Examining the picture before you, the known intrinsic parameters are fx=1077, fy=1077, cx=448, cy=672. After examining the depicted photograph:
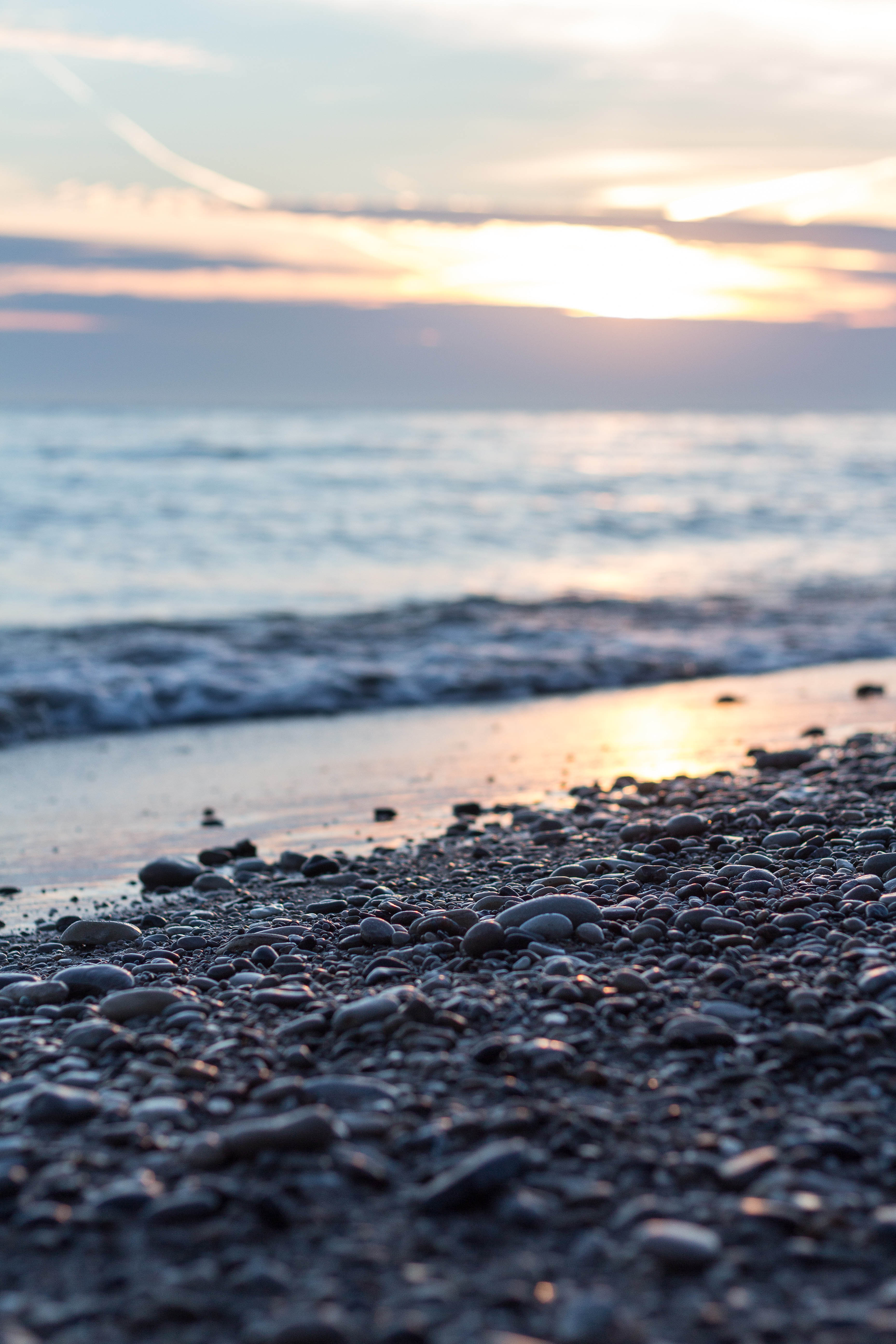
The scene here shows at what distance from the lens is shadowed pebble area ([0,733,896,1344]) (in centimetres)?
156

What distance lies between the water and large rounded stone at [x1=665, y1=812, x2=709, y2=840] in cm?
395

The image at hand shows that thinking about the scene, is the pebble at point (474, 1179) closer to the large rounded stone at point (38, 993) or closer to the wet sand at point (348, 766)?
the large rounded stone at point (38, 993)

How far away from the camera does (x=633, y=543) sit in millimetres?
18391

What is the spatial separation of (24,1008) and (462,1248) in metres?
1.60

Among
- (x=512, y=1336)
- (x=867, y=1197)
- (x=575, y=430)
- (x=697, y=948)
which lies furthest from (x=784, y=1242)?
(x=575, y=430)

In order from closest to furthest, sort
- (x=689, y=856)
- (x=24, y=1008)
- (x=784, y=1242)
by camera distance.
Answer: (x=784, y=1242) < (x=24, y=1008) < (x=689, y=856)

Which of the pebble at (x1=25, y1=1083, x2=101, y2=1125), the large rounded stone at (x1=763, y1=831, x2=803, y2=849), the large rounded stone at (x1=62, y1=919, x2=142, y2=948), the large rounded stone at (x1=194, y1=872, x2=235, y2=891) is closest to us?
the pebble at (x1=25, y1=1083, x2=101, y2=1125)

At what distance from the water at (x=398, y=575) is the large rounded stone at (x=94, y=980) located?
4415 mm

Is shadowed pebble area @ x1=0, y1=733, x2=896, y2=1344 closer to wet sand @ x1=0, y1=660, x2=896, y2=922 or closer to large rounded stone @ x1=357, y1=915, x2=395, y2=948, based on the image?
large rounded stone @ x1=357, y1=915, x2=395, y2=948

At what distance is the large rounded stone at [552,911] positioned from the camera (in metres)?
3.10

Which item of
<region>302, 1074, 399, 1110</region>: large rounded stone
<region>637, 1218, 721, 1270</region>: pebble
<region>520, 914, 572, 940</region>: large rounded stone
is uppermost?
<region>520, 914, 572, 940</region>: large rounded stone

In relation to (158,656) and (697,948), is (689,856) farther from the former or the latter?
(158,656)

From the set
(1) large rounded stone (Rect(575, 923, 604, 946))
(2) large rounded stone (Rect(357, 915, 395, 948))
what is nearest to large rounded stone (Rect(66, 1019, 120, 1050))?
(2) large rounded stone (Rect(357, 915, 395, 948))

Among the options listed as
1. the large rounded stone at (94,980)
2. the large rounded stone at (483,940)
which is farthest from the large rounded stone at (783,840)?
the large rounded stone at (94,980)
